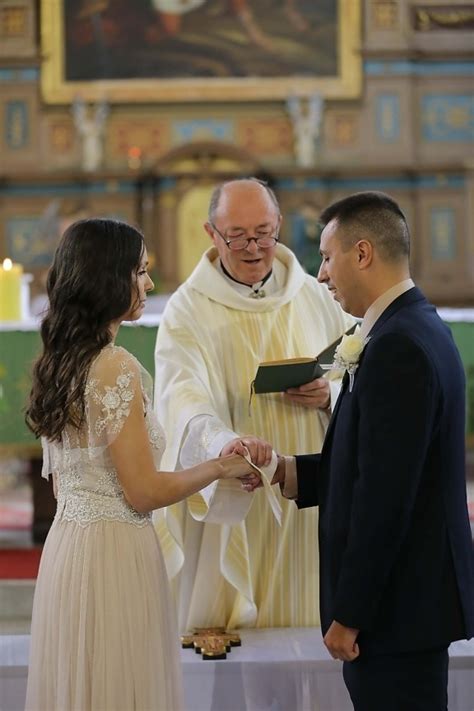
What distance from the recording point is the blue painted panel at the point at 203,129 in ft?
40.7

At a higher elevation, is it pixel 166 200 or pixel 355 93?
pixel 355 93

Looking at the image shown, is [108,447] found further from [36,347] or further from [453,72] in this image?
[453,72]

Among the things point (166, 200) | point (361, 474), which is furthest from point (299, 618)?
point (166, 200)

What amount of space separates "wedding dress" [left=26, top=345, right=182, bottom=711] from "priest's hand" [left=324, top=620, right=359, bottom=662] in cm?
44

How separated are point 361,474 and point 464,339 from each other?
3.30m

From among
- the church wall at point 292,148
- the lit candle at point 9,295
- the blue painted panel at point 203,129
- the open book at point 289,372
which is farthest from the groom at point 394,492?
the blue painted panel at point 203,129

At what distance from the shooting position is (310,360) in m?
3.20

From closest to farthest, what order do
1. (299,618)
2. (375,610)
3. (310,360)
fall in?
(375,610)
(310,360)
(299,618)

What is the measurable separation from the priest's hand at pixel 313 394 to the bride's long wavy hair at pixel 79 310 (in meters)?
1.04

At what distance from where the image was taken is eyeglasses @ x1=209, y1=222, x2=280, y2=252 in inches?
139

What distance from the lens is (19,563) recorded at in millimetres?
5824

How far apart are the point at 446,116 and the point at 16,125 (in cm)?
502

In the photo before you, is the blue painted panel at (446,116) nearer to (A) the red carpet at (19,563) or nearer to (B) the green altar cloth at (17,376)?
(B) the green altar cloth at (17,376)

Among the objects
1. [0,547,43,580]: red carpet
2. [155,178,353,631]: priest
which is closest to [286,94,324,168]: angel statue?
[0,547,43,580]: red carpet
